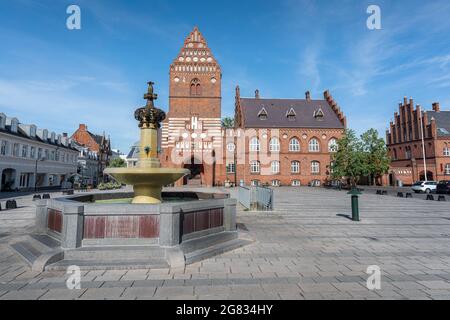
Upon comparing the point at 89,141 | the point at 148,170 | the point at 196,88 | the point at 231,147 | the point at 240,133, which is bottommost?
the point at 148,170

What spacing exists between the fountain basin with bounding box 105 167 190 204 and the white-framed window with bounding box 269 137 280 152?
3762 centimetres

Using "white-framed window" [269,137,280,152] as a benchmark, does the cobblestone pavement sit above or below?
below

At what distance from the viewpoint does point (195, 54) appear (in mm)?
39438

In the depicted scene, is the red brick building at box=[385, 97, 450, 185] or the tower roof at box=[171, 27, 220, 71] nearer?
the tower roof at box=[171, 27, 220, 71]

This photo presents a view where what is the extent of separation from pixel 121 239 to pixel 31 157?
39712mm

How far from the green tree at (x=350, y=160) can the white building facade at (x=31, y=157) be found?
1705 inches

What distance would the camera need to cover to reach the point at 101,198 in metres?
11.7

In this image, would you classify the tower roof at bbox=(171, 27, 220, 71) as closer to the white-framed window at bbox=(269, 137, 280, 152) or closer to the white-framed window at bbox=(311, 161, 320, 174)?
the white-framed window at bbox=(269, 137, 280, 152)

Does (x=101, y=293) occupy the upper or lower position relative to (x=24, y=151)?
lower

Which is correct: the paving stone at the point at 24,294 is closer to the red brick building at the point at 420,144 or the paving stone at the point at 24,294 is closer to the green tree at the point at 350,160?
the green tree at the point at 350,160

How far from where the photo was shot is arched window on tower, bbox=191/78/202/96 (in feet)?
129

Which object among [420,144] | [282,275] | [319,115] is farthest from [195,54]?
[420,144]

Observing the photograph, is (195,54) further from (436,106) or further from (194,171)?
(436,106)

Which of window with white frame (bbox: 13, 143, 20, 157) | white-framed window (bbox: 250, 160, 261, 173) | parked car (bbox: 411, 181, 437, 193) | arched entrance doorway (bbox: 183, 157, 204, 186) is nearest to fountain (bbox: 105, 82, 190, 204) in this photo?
arched entrance doorway (bbox: 183, 157, 204, 186)
